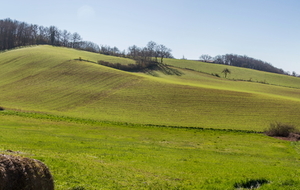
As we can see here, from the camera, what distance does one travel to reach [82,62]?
9356 cm

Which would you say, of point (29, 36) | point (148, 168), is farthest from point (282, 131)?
point (29, 36)

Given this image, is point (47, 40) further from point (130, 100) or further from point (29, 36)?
point (130, 100)

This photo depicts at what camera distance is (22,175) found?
7266mm

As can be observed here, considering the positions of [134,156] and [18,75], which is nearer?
[134,156]

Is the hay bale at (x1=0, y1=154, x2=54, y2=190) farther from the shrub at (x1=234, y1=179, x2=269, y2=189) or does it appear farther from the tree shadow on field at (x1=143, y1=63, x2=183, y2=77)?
the tree shadow on field at (x1=143, y1=63, x2=183, y2=77)

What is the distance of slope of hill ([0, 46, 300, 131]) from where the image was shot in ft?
159

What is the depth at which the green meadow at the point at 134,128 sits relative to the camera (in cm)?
1398

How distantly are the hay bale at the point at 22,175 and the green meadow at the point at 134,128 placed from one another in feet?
7.76

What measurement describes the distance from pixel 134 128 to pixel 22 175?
104ft

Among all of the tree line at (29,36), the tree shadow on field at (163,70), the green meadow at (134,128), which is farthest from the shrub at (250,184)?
the tree line at (29,36)

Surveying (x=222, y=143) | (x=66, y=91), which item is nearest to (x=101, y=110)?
(x=66, y=91)

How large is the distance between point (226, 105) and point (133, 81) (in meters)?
26.4

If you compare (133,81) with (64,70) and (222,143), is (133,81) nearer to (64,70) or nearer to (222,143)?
(64,70)

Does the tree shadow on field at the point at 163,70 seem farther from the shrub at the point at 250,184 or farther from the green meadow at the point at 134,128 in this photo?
the shrub at the point at 250,184
